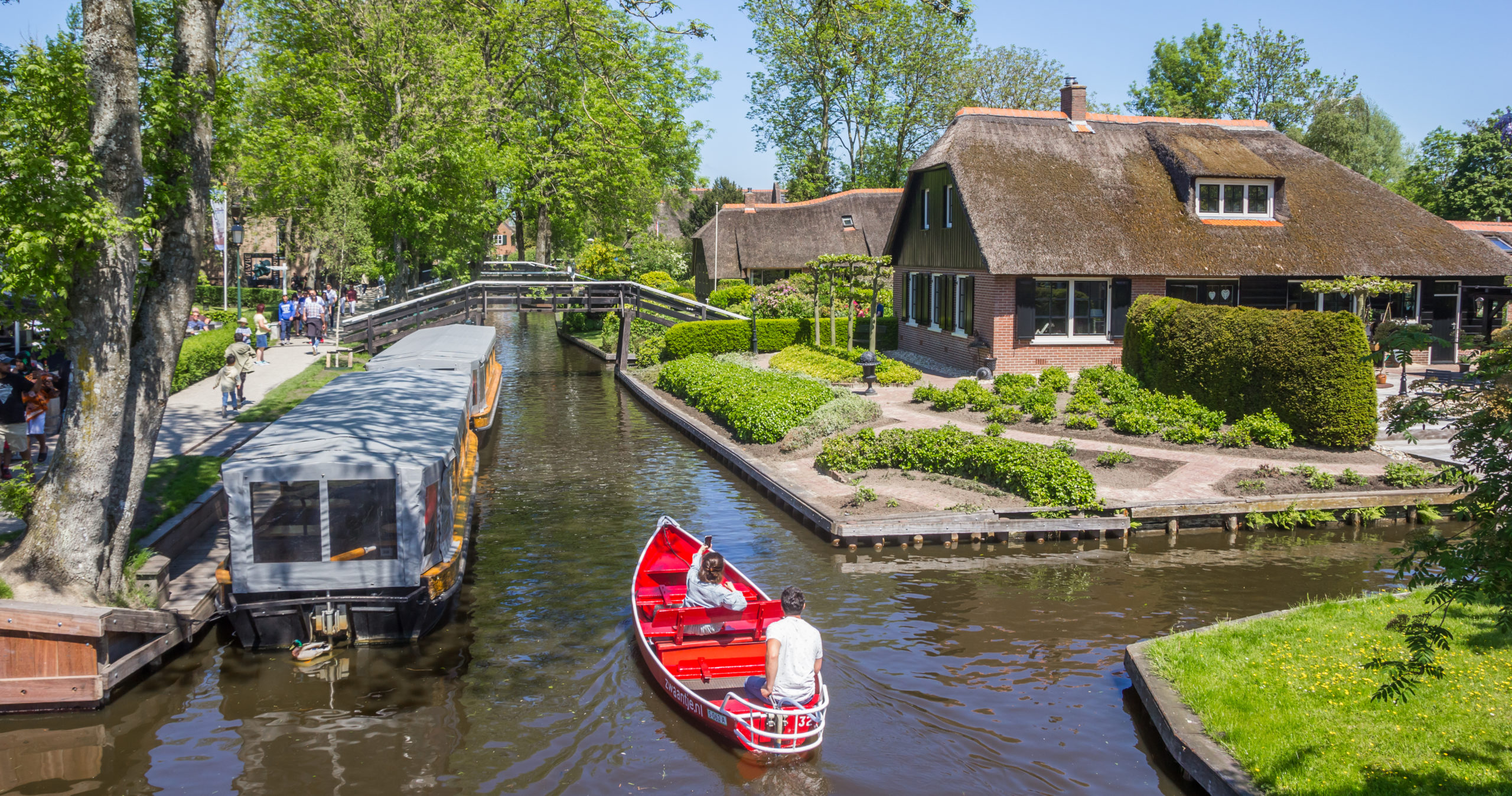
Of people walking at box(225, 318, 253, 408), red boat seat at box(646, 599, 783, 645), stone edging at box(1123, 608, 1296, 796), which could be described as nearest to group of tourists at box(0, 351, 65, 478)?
people walking at box(225, 318, 253, 408)

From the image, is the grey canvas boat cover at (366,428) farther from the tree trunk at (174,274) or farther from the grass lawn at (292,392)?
the grass lawn at (292,392)

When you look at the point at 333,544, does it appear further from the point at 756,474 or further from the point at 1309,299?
the point at 1309,299

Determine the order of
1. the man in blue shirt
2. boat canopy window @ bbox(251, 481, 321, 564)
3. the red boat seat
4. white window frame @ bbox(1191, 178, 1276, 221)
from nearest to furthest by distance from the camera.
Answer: boat canopy window @ bbox(251, 481, 321, 564) → the red boat seat → white window frame @ bbox(1191, 178, 1276, 221) → the man in blue shirt

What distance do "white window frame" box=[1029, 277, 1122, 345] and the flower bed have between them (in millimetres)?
3669

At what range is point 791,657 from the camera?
9.21m

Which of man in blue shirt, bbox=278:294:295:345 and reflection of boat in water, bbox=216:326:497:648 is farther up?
man in blue shirt, bbox=278:294:295:345

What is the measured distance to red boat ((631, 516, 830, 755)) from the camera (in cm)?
917

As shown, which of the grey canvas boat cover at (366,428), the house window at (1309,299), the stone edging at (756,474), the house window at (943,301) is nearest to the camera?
the grey canvas boat cover at (366,428)

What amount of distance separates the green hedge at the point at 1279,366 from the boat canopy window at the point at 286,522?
16357 millimetres

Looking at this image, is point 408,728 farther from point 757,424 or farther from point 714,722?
point 757,424

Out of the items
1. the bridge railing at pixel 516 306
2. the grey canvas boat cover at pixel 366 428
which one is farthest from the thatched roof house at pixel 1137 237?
the grey canvas boat cover at pixel 366 428

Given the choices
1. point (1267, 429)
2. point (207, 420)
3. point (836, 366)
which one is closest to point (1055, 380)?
point (1267, 429)

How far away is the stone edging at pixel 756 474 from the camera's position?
16703 millimetres

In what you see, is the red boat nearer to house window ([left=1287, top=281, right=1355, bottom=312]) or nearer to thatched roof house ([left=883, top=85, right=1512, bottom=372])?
thatched roof house ([left=883, top=85, right=1512, bottom=372])
